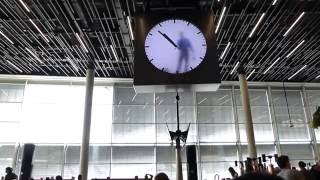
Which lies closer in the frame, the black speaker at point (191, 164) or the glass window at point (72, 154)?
the black speaker at point (191, 164)

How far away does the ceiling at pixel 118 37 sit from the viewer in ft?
29.4

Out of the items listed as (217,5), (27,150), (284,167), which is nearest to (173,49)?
(284,167)

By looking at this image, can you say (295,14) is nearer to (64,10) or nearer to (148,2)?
(64,10)

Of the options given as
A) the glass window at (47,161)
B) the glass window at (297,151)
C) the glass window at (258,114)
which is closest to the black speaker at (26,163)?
the glass window at (47,161)

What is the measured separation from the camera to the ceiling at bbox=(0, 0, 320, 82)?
29.4 ft

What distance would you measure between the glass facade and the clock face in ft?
35.1

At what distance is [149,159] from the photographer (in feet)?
44.8

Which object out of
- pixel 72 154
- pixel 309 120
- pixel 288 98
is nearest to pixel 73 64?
pixel 72 154

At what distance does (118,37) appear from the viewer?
1080 centimetres

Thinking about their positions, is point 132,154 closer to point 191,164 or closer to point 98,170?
point 98,170

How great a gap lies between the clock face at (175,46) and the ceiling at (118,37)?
4.81 m

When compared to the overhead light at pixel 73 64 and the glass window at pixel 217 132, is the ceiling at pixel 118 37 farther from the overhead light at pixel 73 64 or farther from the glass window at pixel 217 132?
the glass window at pixel 217 132

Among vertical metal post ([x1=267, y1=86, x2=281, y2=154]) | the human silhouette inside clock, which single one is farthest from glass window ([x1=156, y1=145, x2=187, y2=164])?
the human silhouette inside clock

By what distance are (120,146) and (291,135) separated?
7.52m
